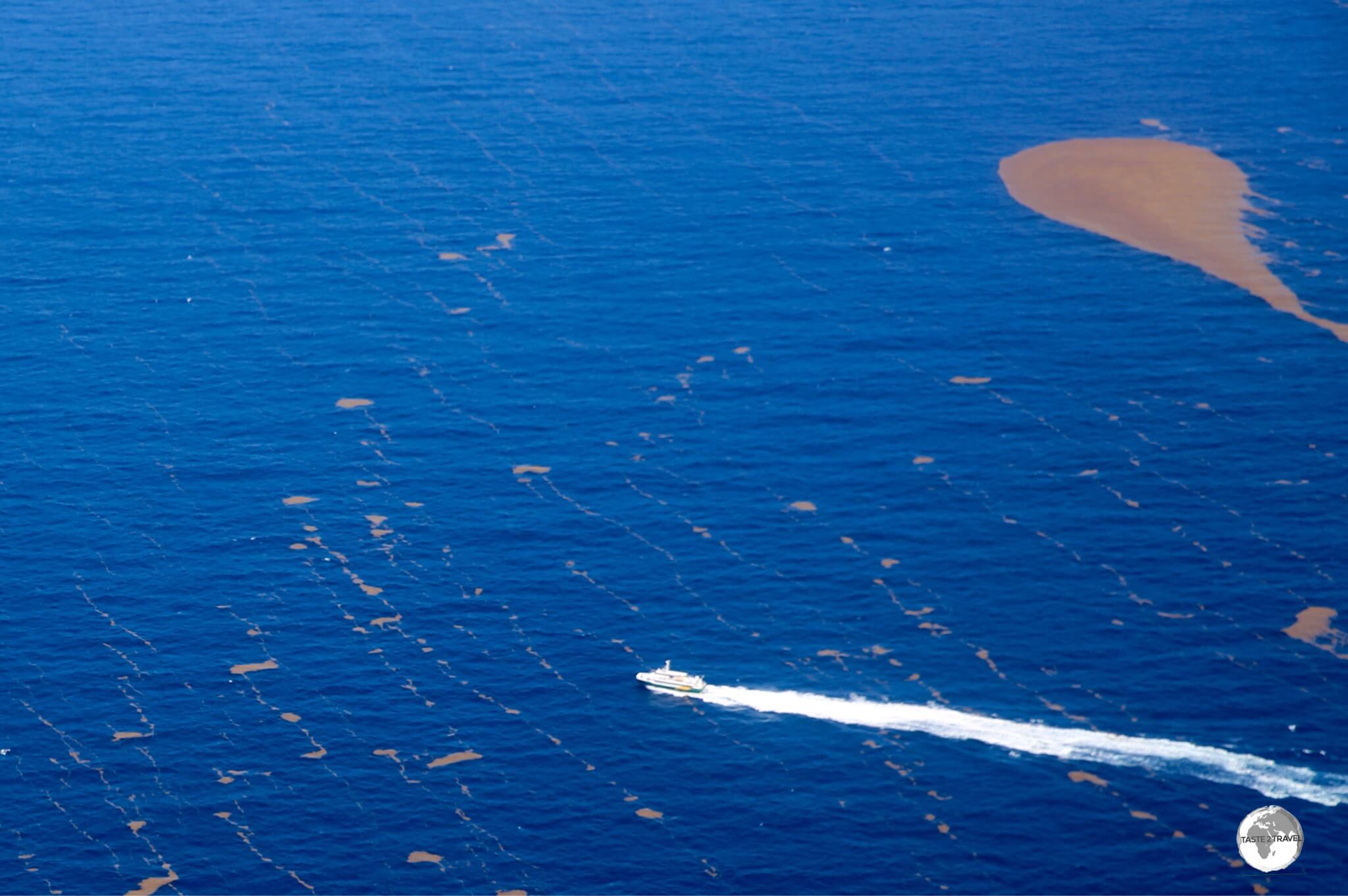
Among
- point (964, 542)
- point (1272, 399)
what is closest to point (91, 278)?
point (964, 542)

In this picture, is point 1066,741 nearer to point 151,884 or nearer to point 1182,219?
point 151,884

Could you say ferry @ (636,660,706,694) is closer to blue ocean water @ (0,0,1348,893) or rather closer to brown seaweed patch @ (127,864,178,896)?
blue ocean water @ (0,0,1348,893)

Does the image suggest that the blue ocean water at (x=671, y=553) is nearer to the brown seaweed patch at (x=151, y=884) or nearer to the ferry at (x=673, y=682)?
the brown seaweed patch at (x=151, y=884)

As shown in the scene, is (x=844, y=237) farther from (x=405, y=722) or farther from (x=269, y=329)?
(x=405, y=722)

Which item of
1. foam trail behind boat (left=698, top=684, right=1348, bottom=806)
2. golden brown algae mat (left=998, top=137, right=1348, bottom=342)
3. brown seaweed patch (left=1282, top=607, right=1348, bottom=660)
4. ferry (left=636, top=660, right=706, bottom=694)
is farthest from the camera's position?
golden brown algae mat (left=998, top=137, right=1348, bottom=342)

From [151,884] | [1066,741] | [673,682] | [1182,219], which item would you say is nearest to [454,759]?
[673,682]

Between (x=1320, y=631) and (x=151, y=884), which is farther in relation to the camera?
(x=1320, y=631)

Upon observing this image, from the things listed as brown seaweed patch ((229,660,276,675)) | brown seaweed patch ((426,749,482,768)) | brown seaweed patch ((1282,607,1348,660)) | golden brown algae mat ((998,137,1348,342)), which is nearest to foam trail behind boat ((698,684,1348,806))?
brown seaweed patch ((1282,607,1348,660))
